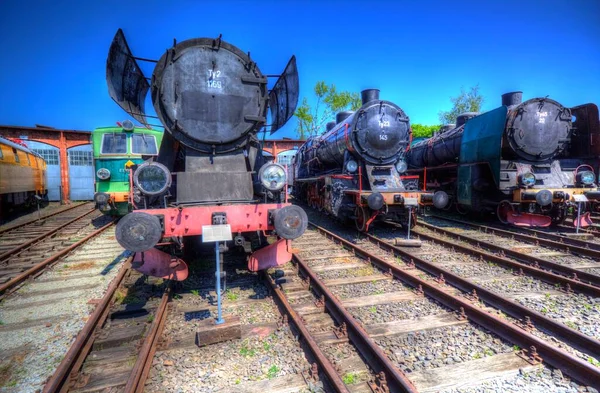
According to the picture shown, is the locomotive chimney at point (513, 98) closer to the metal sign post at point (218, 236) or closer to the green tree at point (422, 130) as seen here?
the metal sign post at point (218, 236)

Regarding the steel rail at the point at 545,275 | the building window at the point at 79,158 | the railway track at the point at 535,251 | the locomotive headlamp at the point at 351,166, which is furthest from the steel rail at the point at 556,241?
the building window at the point at 79,158

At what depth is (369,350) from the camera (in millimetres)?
2600

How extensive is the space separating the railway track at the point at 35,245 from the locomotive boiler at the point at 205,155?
236 centimetres

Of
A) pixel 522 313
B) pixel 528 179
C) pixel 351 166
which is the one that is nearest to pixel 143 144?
pixel 351 166

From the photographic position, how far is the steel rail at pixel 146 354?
2.16 m

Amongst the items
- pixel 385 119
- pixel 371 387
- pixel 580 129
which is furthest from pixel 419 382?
pixel 580 129

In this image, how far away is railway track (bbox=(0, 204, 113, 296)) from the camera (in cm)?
475

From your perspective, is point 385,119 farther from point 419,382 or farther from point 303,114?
point 303,114

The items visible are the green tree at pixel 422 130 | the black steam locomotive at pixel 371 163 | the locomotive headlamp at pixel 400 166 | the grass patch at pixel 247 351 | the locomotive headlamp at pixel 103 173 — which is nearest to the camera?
the grass patch at pixel 247 351

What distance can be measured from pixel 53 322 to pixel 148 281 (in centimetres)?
113

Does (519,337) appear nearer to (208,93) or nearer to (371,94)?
(208,93)

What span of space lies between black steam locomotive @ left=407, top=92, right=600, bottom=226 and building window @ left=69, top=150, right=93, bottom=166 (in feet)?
64.6

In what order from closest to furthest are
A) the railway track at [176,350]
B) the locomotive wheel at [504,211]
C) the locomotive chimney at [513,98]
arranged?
the railway track at [176,350] < the locomotive wheel at [504,211] < the locomotive chimney at [513,98]

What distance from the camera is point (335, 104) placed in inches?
1323
